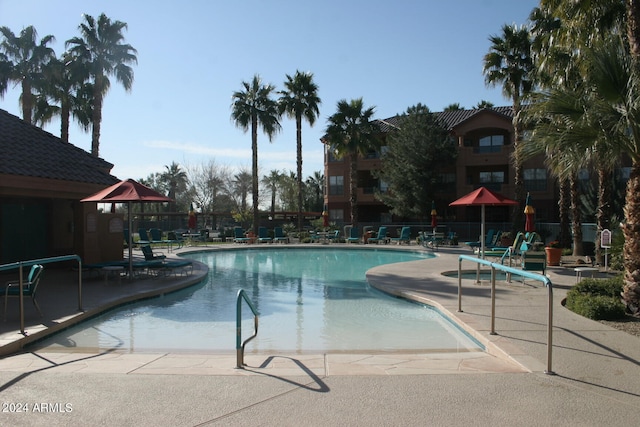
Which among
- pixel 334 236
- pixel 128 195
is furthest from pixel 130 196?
pixel 334 236

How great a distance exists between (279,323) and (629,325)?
598cm

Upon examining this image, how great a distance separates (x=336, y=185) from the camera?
41.3 meters

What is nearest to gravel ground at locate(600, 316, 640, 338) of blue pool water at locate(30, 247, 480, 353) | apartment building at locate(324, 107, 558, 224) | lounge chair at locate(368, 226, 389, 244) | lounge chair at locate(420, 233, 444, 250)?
blue pool water at locate(30, 247, 480, 353)

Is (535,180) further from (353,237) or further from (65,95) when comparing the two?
(65,95)

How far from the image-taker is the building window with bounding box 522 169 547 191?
3509 centimetres

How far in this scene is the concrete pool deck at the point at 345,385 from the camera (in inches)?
159

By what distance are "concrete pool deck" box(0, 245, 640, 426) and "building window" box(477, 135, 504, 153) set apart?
30524 millimetres

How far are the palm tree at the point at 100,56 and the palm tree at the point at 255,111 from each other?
7973mm

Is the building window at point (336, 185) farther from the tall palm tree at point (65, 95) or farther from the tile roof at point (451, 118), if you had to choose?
the tall palm tree at point (65, 95)

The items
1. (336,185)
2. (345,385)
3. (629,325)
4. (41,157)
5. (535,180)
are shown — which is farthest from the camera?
(336,185)

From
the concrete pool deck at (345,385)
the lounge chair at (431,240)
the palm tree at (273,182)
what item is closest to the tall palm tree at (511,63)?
the lounge chair at (431,240)

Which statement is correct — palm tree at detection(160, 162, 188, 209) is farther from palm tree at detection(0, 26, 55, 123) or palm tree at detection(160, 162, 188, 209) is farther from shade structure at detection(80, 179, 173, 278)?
shade structure at detection(80, 179, 173, 278)

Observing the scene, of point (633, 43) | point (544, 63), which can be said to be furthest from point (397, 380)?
point (544, 63)

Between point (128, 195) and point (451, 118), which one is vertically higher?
point (451, 118)
